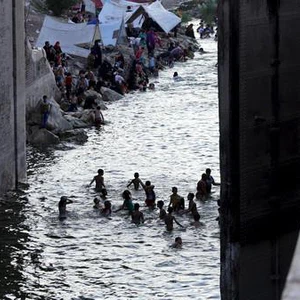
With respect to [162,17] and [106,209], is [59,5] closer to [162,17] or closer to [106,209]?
[162,17]

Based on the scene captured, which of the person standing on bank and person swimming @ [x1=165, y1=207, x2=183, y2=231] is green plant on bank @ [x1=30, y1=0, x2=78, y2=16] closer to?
the person standing on bank

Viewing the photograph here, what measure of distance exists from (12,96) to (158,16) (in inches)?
1101

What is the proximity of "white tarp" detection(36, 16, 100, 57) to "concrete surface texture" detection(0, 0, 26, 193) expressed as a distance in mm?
14609

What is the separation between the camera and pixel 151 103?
3431 cm

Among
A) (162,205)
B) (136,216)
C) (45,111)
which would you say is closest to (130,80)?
(45,111)

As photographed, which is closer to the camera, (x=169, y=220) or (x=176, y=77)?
(x=169, y=220)

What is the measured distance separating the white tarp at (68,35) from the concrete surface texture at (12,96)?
47.9ft

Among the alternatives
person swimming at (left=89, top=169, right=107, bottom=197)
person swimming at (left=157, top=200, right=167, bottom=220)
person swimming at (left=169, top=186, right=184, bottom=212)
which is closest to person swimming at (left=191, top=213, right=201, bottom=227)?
person swimming at (left=157, top=200, right=167, bottom=220)

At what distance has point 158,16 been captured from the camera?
161 ft

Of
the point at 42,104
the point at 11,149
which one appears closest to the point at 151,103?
the point at 42,104

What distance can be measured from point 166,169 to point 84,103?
27.6 feet

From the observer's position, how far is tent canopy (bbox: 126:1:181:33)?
48603 mm

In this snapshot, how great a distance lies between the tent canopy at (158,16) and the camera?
48.6 metres

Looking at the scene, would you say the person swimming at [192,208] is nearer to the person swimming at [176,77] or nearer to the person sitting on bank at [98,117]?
the person sitting on bank at [98,117]
